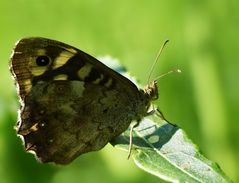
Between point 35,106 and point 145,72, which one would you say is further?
point 145,72

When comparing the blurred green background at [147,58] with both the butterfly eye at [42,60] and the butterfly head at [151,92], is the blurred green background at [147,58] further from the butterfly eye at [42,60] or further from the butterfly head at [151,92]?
the butterfly head at [151,92]

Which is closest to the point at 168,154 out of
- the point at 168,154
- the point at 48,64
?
the point at 168,154

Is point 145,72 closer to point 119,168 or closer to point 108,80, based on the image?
point 119,168

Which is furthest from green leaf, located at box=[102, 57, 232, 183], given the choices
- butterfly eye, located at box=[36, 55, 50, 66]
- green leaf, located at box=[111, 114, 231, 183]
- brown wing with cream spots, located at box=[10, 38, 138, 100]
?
butterfly eye, located at box=[36, 55, 50, 66]

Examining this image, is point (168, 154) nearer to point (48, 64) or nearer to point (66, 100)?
point (66, 100)

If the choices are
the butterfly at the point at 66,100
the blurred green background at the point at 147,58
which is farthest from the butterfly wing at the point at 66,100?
the blurred green background at the point at 147,58

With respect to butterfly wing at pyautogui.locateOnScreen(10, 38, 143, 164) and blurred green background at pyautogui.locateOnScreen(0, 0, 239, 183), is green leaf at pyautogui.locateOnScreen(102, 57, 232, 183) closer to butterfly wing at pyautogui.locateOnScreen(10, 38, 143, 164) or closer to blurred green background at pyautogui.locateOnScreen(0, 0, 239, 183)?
butterfly wing at pyautogui.locateOnScreen(10, 38, 143, 164)

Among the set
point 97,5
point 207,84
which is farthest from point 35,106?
point 97,5
